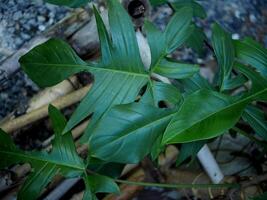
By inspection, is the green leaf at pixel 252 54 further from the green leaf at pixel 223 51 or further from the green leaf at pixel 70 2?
the green leaf at pixel 70 2

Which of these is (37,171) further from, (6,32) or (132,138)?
(6,32)

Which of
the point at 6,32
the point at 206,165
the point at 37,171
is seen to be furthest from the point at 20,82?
the point at 206,165

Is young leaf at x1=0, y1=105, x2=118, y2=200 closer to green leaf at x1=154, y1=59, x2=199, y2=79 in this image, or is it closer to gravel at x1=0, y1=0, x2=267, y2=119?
green leaf at x1=154, y1=59, x2=199, y2=79

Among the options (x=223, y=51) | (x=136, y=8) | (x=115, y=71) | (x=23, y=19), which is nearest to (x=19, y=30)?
(x=23, y=19)

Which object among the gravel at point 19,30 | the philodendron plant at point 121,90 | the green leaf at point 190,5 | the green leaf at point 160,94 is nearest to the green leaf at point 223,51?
the philodendron plant at point 121,90


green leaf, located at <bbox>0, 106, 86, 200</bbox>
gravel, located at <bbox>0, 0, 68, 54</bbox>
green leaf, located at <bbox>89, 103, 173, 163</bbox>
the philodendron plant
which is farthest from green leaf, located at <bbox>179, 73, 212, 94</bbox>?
gravel, located at <bbox>0, 0, 68, 54</bbox>

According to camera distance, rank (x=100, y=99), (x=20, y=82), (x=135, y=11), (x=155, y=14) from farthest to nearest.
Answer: (x=155, y=14) < (x=20, y=82) < (x=135, y=11) < (x=100, y=99)
